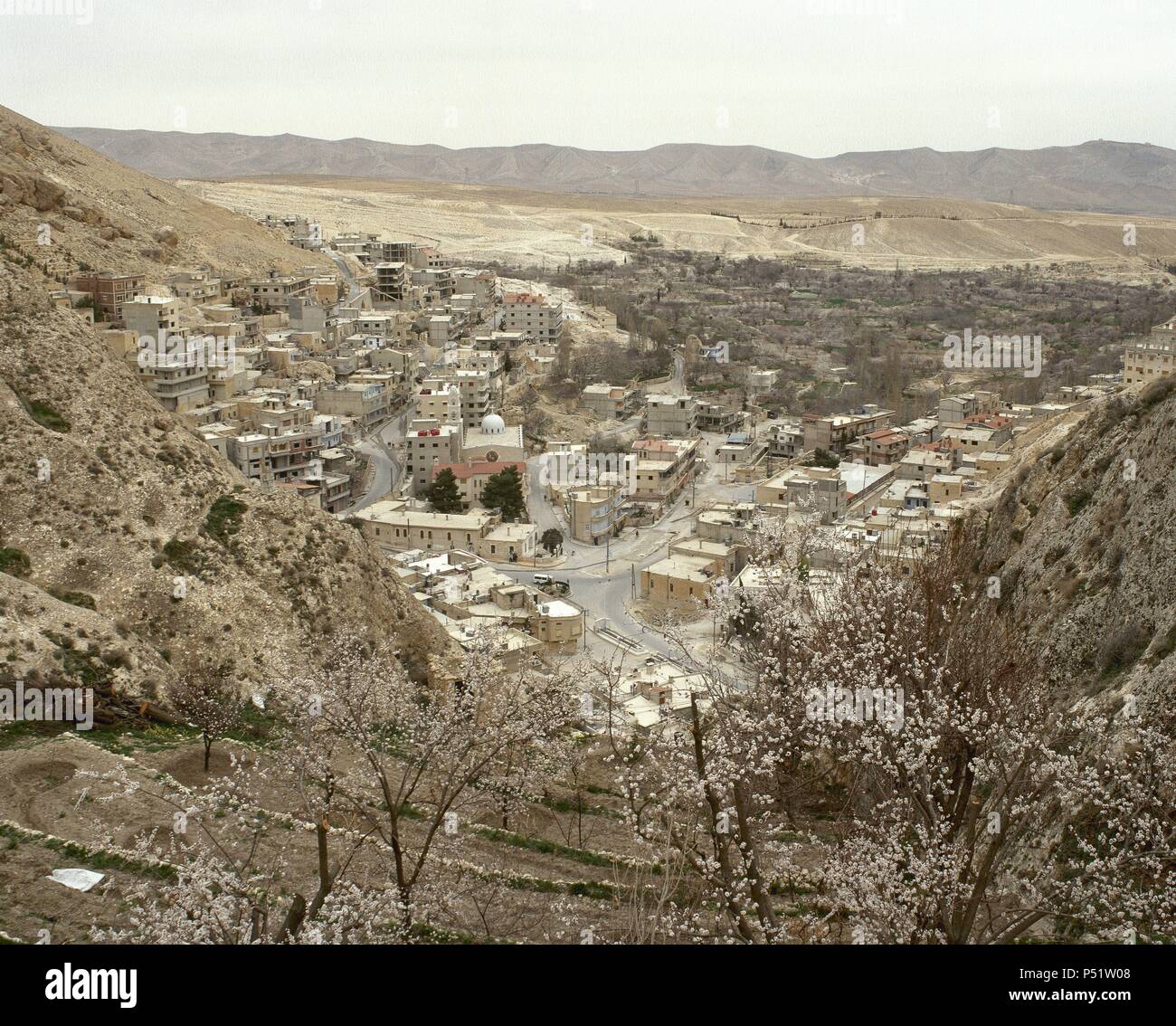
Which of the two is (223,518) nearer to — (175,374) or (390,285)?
(175,374)

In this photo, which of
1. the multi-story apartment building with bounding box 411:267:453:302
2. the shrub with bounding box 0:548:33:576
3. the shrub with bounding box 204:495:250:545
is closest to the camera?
the shrub with bounding box 0:548:33:576

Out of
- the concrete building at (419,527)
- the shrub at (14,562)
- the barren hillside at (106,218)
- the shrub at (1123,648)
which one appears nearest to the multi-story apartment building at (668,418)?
the concrete building at (419,527)

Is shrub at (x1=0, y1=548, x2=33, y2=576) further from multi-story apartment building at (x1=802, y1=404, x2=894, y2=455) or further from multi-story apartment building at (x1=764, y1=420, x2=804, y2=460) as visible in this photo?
multi-story apartment building at (x1=764, y1=420, x2=804, y2=460)

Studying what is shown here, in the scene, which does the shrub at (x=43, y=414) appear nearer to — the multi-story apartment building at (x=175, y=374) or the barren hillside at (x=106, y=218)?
the multi-story apartment building at (x=175, y=374)

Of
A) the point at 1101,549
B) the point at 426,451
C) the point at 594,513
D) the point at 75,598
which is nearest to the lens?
the point at 1101,549

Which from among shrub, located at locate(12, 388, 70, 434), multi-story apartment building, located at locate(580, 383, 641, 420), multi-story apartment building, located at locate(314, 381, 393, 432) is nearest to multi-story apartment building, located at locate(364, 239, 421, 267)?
multi-story apartment building, located at locate(580, 383, 641, 420)

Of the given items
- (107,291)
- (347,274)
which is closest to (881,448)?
(107,291)
